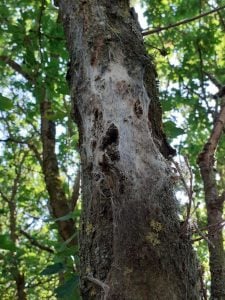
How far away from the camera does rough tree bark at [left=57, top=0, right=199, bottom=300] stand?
1.18 meters

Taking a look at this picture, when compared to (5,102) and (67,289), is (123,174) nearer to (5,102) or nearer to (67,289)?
(67,289)

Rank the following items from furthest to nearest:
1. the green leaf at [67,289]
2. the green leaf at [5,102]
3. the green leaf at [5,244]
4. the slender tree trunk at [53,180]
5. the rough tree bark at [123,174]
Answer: the slender tree trunk at [53,180] < the green leaf at [5,102] < the green leaf at [5,244] < the green leaf at [67,289] < the rough tree bark at [123,174]

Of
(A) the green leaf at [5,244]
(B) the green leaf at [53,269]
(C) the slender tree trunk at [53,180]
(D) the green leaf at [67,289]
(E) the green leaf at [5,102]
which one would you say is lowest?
(D) the green leaf at [67,289]

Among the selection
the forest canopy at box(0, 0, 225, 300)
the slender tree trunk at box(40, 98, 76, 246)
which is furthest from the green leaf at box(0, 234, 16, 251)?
the slender tree trunk at box(40, 98, 76, 246)

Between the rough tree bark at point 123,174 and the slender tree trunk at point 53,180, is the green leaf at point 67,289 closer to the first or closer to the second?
the rough tree bark at point 123,174

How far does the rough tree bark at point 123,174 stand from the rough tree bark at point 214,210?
2.11ft

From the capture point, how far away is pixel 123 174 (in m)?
1.36

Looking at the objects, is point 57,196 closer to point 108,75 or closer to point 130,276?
point 108,75

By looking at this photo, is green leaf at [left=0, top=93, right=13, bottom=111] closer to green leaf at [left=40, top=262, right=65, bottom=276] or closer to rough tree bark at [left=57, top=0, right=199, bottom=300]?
rough tree bark at [left=57, top=0, right=199, bottom=300]

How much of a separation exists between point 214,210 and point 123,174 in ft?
3.85

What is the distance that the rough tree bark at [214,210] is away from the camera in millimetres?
1996

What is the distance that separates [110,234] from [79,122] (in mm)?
605

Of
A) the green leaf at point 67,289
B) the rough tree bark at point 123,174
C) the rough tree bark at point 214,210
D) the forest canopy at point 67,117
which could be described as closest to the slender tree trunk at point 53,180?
the forest canopy at point 67,117

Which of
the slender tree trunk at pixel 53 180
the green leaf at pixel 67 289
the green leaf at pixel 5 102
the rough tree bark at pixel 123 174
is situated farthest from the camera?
the slender tree trunk at pixel 53 180
